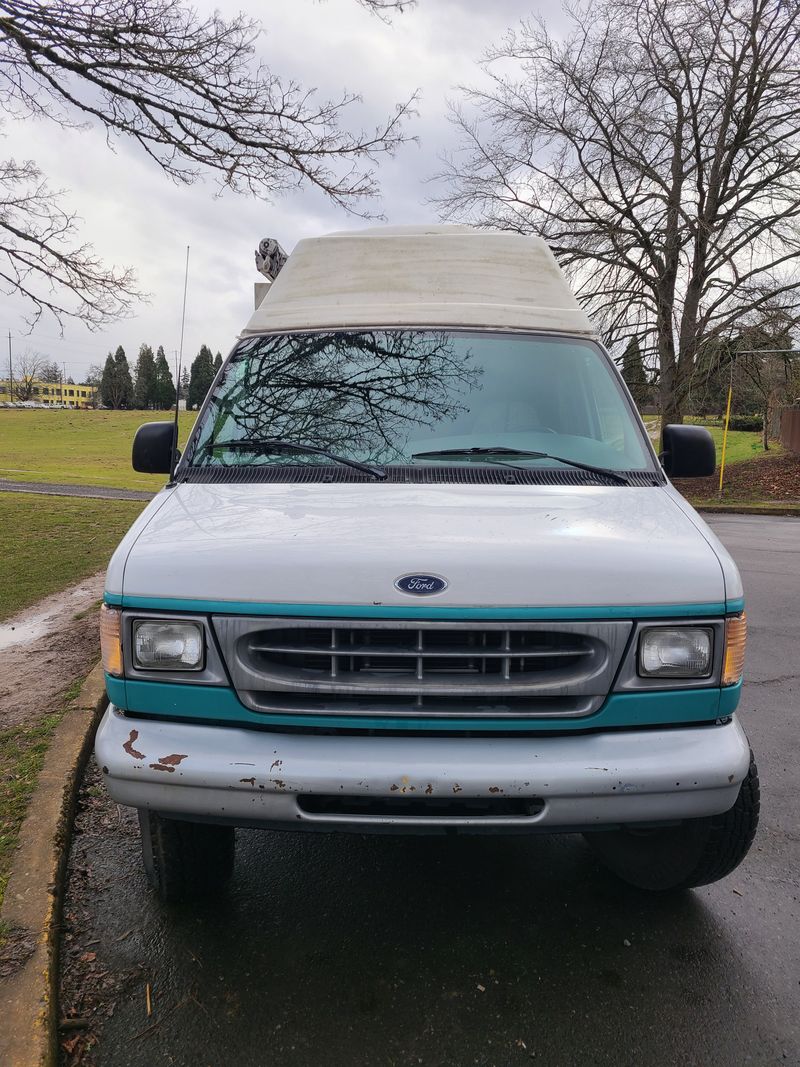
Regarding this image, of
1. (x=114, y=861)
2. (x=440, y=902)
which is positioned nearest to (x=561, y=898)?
(x=440, y=902)

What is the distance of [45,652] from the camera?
17.9ft

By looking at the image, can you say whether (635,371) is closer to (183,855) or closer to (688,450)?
(688,450)

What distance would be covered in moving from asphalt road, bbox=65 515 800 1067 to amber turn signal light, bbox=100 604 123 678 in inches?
40.2

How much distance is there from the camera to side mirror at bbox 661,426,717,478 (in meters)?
3.53

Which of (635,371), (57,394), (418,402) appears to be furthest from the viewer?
(57,394)

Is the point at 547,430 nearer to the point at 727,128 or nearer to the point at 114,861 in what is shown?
the point at 114,861

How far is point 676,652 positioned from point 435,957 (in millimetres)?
1309

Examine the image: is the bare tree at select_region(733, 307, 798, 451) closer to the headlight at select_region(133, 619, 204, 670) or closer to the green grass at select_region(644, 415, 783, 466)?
the green grass at select_region(644, 415, 783, 466)

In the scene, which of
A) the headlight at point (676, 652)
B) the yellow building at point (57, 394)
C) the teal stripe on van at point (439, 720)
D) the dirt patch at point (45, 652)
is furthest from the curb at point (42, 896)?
the yellow building at point (57, 394)

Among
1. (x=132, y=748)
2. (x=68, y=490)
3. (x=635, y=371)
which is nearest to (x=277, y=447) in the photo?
(x=132, y=748)

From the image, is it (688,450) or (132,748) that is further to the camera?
(688,450)

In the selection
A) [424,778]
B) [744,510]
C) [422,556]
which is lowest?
[744,510]

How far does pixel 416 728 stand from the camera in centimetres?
227

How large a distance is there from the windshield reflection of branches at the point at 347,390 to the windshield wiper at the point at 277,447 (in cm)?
3
